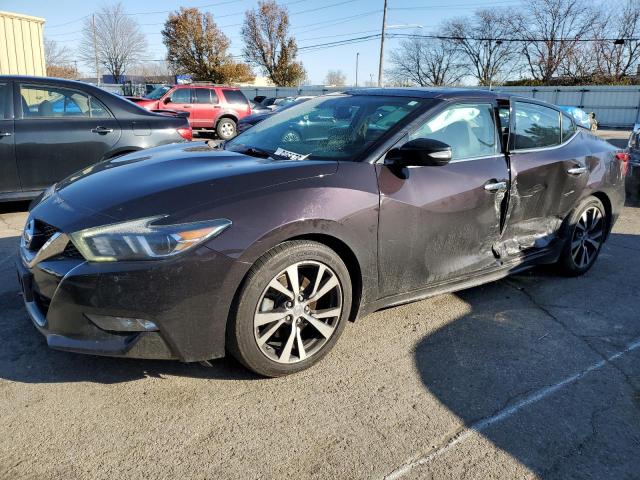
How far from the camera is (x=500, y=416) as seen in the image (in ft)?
8.25

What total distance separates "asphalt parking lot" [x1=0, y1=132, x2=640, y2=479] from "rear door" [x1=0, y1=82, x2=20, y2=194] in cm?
260

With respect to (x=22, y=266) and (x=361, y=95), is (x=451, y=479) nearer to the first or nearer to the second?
(x=22, y=266)

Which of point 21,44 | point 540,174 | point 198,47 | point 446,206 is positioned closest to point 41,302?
point 446,206

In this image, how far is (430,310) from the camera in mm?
3713

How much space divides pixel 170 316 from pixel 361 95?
2.26 m

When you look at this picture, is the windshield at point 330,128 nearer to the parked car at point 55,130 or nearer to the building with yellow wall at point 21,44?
the parked car at point 55,130

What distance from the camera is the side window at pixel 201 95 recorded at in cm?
1706

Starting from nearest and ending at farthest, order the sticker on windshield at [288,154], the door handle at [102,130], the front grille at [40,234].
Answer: the front grille at [40,234]
the sticker on windshield at [288,154]
the door handle at [102,130]

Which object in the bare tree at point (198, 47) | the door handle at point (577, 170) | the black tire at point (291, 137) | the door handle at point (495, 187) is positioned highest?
the bare tree at point (198, 47)

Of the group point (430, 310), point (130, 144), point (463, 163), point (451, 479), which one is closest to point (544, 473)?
point (451, 479)

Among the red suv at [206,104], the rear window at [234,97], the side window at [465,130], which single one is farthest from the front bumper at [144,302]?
the rear window at [234,97]

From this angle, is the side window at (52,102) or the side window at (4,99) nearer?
the side window at (4,99)

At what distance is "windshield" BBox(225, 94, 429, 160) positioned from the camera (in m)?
3.13

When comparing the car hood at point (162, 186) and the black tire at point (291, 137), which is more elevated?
the black tire at point (291, 137)
